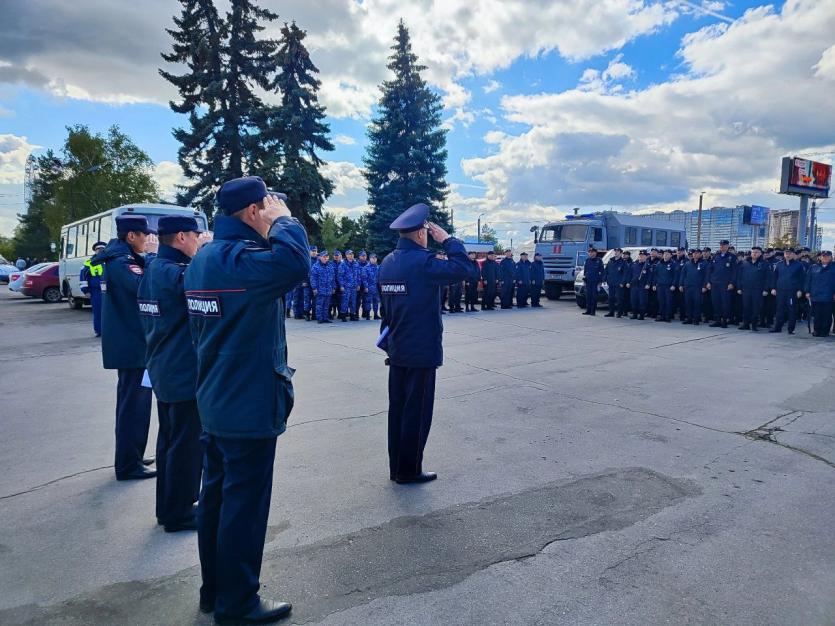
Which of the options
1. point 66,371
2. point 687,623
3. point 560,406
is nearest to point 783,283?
point 560,406

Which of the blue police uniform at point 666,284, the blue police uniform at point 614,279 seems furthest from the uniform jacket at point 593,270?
the blue police uniform at point 666,284

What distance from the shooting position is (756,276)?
1395 centimetres

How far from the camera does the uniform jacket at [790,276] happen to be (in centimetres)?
1346

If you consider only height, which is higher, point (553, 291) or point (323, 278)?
point (323, 278)

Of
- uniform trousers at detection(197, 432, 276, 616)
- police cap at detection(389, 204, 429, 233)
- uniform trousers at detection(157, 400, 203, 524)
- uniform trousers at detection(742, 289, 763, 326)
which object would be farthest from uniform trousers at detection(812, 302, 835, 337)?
uniform trousers at detection(197, 432, 276, 616)

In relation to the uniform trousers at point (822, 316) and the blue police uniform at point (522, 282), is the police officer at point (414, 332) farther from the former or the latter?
the blue police uniform at point (522, 282)

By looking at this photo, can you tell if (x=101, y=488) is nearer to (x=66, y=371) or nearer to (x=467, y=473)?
(x=467, y=473)

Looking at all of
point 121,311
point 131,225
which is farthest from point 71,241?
point 131,225

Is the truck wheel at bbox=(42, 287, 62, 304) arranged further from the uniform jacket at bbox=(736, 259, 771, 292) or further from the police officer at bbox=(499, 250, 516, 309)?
the uniform jacket at bbox=(736, 259, 771, 292)

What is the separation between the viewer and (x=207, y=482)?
2.69 m

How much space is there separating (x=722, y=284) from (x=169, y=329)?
14673 mm

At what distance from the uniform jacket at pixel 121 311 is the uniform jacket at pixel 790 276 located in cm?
1441

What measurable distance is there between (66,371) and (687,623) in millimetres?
9080

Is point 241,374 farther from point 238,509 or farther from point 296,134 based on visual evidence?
point 296,134
